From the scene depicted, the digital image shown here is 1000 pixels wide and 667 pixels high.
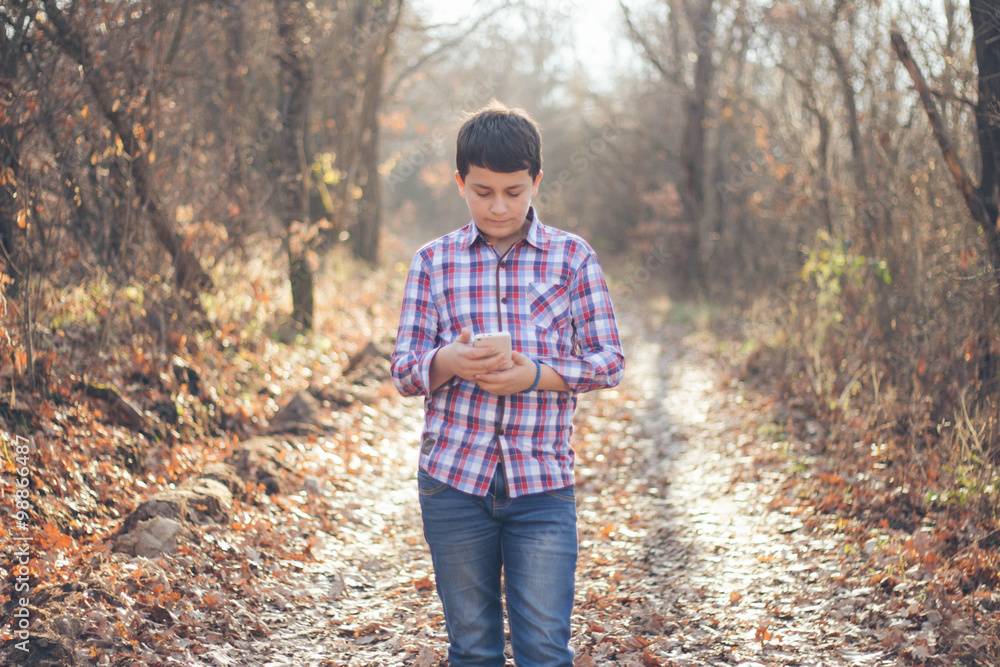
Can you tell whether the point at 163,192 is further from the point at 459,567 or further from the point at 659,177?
the point at 659,177

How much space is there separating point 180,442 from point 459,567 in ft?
15.2

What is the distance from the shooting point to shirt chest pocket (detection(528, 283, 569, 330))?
8.09 feet

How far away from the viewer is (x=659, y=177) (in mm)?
21875

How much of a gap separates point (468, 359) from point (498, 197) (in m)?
0.53

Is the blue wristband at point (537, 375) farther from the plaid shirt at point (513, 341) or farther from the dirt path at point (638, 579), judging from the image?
the dirt path at point (638, 579)

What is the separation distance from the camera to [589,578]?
16.1 feet

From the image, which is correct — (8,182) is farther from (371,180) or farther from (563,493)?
(371,180)

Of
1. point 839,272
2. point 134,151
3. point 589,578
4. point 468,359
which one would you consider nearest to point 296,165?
point 134,151

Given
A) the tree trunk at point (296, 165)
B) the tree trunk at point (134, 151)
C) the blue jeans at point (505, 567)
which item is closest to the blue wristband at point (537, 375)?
the blue jeans at point (505, 567)

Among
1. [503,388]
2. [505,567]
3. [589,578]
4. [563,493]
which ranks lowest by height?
[589,578]

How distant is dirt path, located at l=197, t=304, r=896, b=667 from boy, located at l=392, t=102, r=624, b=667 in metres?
1.76

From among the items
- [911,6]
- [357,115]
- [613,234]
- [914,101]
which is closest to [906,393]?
[914,101]

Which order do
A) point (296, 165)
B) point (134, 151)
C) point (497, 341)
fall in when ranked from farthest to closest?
point (296, 165) < point (134, 151) < point (497, 341)

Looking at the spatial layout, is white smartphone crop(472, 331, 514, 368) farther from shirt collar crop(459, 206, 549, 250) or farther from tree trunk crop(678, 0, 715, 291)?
tree trunk crop(678, 0, 715, 291)
